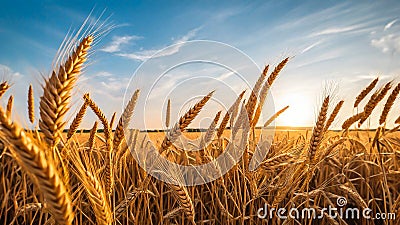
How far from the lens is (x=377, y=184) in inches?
126

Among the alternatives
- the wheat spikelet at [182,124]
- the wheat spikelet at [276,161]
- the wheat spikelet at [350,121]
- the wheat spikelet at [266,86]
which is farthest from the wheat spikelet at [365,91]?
the wheat spikelet at [182,124]

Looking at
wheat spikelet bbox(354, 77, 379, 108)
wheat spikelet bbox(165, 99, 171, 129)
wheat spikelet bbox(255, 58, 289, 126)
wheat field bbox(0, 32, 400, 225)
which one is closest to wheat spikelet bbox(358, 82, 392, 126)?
wheat field bbox(0, 32, 400, 225)

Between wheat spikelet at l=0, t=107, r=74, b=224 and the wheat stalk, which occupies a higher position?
the wheat stalk

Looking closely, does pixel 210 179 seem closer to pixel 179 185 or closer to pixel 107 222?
pixel 179 185

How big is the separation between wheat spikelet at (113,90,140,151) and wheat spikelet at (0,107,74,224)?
84cm

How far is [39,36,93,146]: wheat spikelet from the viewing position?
1098mm

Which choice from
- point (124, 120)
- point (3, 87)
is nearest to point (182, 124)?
point (124, 120)

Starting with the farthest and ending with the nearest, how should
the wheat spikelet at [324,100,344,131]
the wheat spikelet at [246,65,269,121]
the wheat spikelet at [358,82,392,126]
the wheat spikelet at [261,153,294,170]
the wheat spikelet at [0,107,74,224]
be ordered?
the wheat spikelet at [358,82,392,126] < the wheat spikelet at [324,100,344,131] < the wheat spikelet at [246,65,269,121] < the wheat spikelet at [261,153,294,170] < the wheat spikelet at [0,107,74,224]

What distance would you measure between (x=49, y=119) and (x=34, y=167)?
0.29m

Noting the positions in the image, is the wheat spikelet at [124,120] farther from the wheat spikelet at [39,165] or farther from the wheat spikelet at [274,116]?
the wheat spikelet at [274,116]

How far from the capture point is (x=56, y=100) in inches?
44.6

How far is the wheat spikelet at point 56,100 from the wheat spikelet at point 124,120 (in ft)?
1.75

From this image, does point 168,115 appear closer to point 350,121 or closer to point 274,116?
point 274,116

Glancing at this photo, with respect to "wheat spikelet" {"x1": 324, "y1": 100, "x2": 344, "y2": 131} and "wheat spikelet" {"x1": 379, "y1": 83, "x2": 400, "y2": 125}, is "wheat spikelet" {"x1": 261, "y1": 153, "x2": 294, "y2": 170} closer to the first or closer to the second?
"wheat spikelet" {"x1": 324, "y1": 100, "x2": 344, "y2": 131}
